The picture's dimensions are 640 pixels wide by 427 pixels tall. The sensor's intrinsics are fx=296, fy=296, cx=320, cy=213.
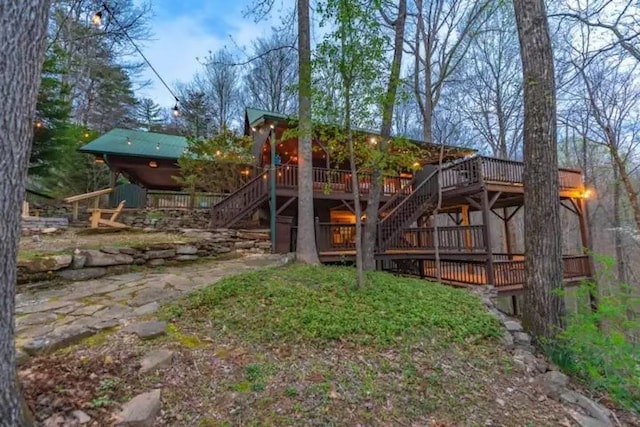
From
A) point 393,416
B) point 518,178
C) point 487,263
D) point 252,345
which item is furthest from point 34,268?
point 518,178

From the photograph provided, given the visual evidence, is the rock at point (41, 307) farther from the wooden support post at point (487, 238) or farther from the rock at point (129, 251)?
the wooden support post at point (487, 238)

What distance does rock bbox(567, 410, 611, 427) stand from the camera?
247 cm

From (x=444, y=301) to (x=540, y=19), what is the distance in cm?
425

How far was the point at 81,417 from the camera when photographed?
6.04ft

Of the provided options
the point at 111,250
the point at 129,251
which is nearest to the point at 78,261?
the point at 111,250

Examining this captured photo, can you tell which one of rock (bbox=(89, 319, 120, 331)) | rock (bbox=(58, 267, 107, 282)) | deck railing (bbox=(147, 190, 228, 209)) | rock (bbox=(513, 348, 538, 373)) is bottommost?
rock (bbox=(513, 348, 538, 373))

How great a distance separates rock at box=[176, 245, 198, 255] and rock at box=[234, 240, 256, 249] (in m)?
1.25

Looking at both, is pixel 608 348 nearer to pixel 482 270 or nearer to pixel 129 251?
pixel 482 270

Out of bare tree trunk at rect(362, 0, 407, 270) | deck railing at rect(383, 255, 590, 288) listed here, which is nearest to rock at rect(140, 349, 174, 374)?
bare tree trunk at rect(362, 0, 407, 270)

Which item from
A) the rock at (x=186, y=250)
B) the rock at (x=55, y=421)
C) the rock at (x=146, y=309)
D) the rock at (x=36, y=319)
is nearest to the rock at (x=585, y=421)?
the rock at (x=55, y=421)

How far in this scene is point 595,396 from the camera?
9.77ft

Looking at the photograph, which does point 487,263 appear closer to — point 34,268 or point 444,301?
point 444,301

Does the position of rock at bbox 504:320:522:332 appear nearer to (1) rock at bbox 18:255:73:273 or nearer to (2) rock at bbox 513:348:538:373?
(2) rock at bbox 513:348:538:373

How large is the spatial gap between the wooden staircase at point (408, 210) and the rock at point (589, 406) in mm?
6724
